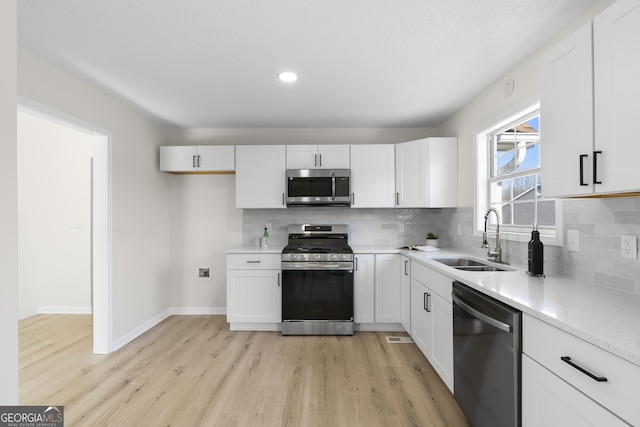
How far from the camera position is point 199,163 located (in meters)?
3.70

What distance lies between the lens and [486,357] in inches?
61.7

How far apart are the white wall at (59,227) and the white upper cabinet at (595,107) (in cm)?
487

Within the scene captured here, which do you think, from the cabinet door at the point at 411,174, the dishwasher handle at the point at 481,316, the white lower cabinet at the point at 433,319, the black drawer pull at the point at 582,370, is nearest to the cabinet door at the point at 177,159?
the cabinet door at the point at 411,174

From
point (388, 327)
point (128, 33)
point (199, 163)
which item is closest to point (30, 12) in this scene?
point (128, 33)

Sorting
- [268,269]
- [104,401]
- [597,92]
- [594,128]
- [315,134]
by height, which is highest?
[315,134]

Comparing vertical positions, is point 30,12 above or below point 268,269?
above

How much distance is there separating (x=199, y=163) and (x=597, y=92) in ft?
11.8

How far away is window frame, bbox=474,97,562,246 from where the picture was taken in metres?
2.00

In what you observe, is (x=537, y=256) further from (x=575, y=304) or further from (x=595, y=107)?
(x=595, y=107)

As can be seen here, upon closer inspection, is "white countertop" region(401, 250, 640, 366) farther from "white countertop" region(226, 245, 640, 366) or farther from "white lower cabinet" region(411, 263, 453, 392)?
"white lower cabinet" region(411, 263, 453, 392)

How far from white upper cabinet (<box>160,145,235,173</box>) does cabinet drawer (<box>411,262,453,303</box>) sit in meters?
2.41

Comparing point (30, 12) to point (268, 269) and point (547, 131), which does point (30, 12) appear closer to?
point (268, 269)

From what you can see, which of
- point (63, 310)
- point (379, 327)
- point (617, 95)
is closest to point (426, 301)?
point (379, 327)

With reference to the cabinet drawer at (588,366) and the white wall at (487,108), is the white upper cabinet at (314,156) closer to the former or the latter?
the white wall at (487,108)
